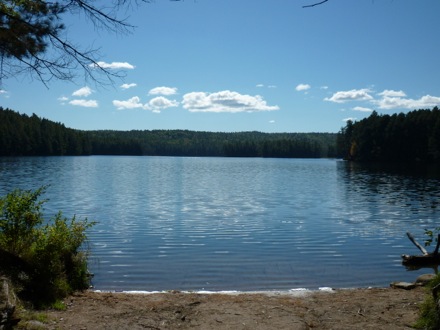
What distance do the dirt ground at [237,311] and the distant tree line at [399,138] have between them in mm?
106005

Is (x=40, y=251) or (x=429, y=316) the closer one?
(x=429, y=316)

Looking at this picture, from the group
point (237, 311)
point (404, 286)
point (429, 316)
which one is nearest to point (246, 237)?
point (404, 286)

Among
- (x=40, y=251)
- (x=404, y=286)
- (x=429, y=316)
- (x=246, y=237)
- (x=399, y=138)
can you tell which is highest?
(x=399, y=138)

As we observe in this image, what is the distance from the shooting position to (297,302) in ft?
34.5

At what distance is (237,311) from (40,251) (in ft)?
15.2

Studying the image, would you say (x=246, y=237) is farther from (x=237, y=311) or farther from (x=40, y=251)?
(x=40, y=251)

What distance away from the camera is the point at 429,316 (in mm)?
8141

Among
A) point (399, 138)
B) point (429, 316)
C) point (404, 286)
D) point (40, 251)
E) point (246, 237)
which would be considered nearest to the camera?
point (429, 316)

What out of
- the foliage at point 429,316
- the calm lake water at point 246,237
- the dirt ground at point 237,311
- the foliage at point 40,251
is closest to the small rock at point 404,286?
the dirt ground at point 237,311

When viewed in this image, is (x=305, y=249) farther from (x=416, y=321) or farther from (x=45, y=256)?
(x=45, y=256)

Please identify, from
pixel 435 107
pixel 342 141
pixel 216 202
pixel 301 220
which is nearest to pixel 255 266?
pixel 301 220

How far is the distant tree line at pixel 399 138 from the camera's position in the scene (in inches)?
4402

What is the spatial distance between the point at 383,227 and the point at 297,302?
17.5 m

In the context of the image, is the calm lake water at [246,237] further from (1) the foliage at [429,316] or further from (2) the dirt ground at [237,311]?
(1) the foliage at [429,316]
